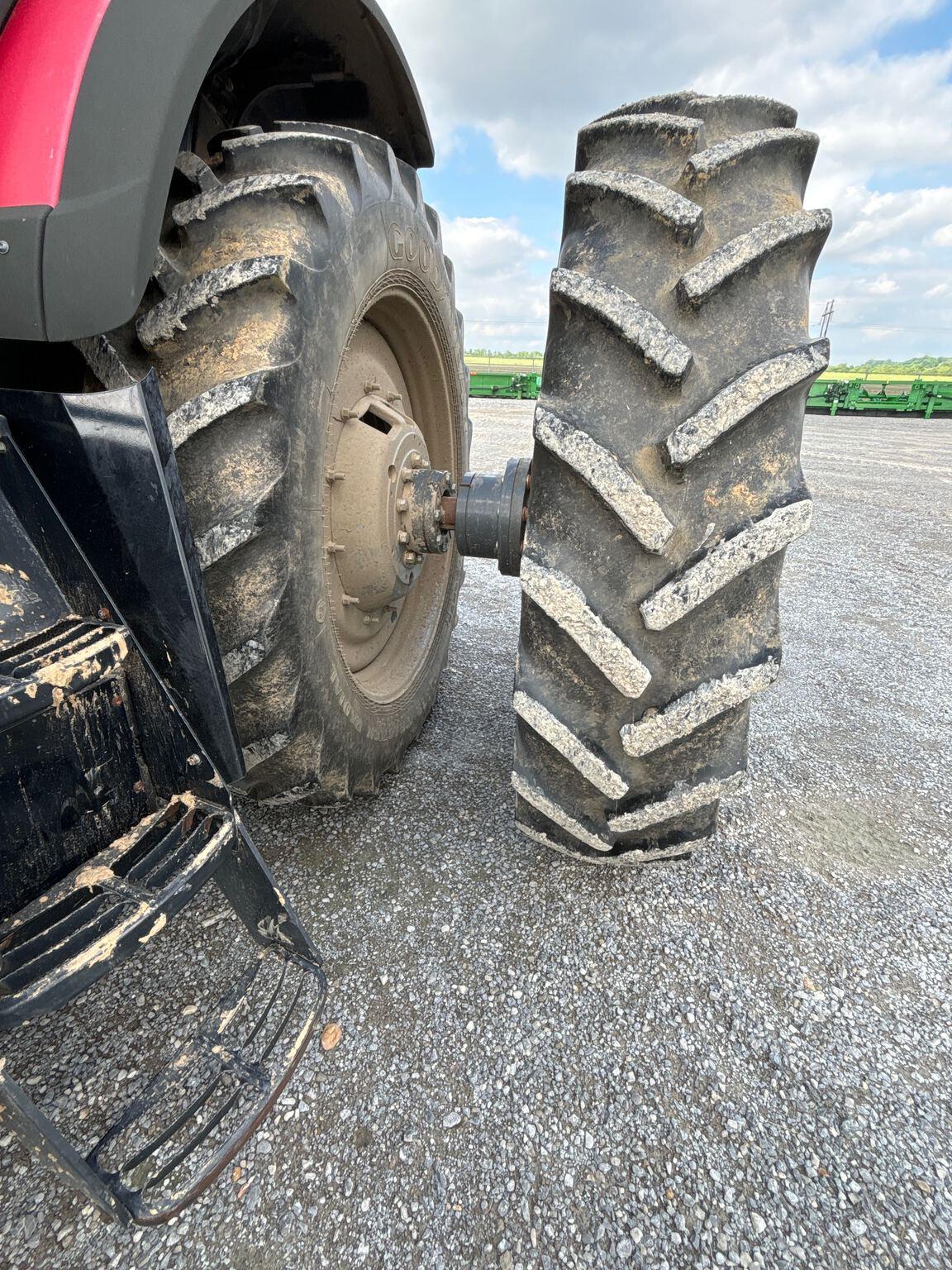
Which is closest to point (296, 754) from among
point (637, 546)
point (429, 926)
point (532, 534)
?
point (429, 926)

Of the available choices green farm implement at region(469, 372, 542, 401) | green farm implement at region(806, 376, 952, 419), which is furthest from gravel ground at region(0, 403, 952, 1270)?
green farm implement at region(469, 372, 542, 401)

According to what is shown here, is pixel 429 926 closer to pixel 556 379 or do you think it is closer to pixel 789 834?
pixel 789 834

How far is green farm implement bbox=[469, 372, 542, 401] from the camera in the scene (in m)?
17.3

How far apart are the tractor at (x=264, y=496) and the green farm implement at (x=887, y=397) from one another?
16.4m

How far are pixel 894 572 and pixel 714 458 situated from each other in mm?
3572

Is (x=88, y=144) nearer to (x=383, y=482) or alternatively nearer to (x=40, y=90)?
(x=40, y=90)

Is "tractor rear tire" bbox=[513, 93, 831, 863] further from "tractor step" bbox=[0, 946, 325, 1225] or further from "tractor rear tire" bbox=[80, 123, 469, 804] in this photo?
"tractor step" bbox=[0, 946, 325, 1225]

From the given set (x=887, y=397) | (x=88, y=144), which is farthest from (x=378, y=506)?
(x=887, y=397)

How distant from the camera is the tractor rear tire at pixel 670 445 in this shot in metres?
0.99

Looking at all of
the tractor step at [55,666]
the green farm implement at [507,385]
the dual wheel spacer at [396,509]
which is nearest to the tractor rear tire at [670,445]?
the dual wheel spacer at [396,509]

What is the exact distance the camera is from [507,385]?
17484 millimetres

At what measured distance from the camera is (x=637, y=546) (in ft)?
3.36

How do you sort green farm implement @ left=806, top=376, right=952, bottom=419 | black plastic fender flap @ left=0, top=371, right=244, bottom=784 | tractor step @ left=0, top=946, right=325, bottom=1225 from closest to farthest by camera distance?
1. tractor step @ left=0, top=946, right=325, bottom=1225
2. black plastic fender flap @ left=0, top=371, right=244, bottom=784
3. green farm implement @ left=806, top=376, right=952, bottom=419

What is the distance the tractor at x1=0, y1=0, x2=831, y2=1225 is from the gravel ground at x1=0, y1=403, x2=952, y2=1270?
0.12m
